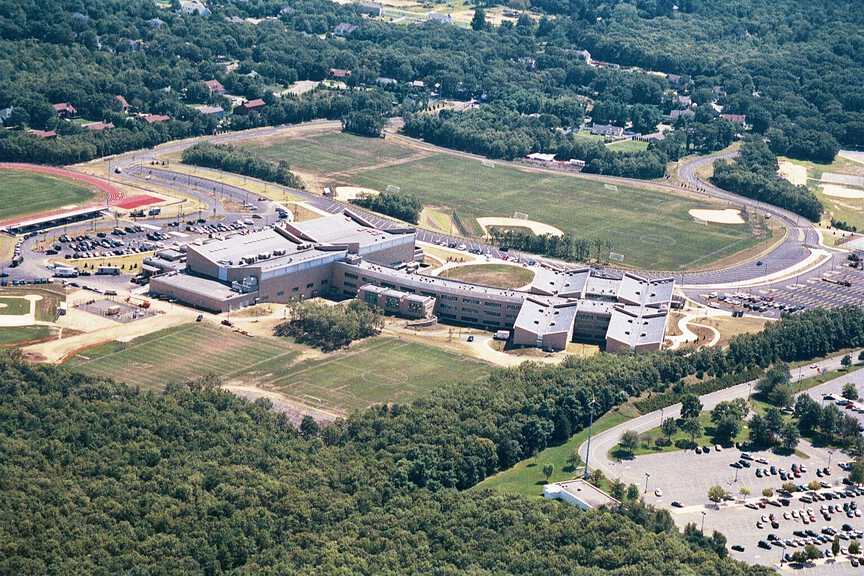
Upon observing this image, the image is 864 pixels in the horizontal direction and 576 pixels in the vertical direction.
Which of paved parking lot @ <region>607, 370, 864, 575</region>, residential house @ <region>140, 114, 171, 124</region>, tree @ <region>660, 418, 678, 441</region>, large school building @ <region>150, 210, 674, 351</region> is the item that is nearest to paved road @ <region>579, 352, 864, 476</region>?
paved parking lot @ <region>607, 370, 864, 575</region>

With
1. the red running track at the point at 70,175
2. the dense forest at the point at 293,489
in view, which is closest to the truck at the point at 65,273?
the dense forest at the point at 293,489

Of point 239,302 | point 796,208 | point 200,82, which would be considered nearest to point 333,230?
point 239,302

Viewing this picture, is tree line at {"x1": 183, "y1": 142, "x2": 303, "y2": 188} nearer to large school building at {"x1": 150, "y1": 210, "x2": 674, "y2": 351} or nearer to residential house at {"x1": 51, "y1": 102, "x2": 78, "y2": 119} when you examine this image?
residential house at {"x1": 51, "y1": 102, "x2": 78, "y2": 119}

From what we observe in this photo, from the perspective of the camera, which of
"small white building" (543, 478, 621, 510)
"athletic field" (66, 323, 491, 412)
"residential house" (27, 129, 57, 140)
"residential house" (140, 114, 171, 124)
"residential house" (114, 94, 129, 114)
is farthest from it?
"residential house" (114, 94, 129, 114)

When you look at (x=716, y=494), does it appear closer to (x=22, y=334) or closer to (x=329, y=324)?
(x=329, y=324)

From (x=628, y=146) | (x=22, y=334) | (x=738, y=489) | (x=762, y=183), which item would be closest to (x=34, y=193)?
(x=22, y=334)

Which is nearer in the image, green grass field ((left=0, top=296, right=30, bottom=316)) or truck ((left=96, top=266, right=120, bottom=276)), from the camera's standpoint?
green grass field ((left=0, top=296, right=30, bottom=316))

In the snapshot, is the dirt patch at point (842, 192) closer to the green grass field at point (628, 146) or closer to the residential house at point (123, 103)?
the green grass field at point (628, 146)

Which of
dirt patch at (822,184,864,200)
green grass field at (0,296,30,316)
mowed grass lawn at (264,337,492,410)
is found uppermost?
dirt patch at (822,184,864,200)
